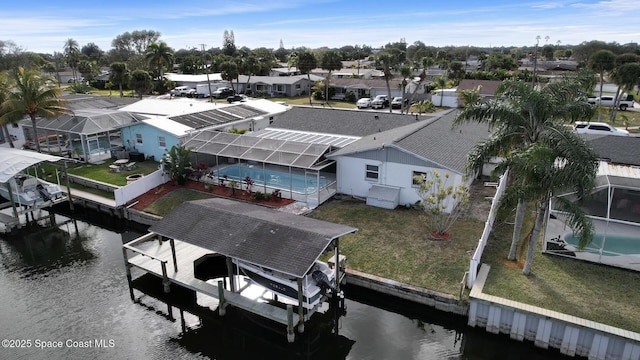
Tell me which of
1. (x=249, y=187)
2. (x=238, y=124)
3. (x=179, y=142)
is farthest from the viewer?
(x=238, y=124)

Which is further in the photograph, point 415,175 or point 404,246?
point 415,175

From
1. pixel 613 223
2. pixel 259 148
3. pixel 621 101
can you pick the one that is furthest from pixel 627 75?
pixel 259 148

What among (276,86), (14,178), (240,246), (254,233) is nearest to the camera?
(240,246)

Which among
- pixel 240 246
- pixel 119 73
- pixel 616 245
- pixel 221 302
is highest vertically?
pixel 119 73

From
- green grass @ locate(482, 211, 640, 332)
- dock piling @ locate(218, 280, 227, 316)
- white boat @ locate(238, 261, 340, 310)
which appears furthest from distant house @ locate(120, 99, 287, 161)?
green grass @ locate(482, 211, 640, 332)

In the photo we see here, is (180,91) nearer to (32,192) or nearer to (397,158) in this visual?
(32,192)

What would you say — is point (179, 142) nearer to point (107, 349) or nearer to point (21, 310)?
point (21, 310)

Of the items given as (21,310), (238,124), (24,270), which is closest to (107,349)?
(21,310)
